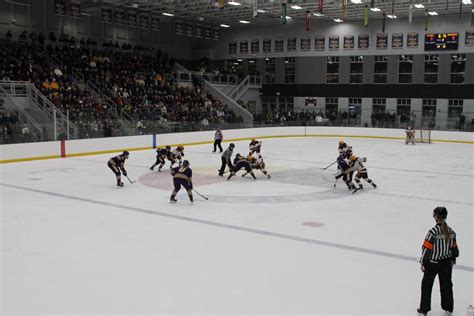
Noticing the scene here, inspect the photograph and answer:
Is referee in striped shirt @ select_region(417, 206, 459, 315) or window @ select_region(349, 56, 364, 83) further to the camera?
window @ select_region(349, 56, 364, 83)

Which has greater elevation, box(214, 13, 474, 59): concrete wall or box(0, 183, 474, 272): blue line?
box(214, 13, 474, 59): concrete wall

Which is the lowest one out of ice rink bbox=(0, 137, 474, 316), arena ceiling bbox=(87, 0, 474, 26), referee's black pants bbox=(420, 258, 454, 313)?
ice rink bbox=(0, 137, 474, 316)

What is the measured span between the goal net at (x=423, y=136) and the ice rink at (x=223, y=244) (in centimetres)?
1260

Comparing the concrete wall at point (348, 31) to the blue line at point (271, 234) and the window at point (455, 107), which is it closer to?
the window at point (455, 107)

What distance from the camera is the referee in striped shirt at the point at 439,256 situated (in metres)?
4.84

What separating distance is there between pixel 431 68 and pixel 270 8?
11717 millimetres

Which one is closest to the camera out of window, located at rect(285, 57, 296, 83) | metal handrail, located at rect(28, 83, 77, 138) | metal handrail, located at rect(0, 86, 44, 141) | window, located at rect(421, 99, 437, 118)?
metal handrail, located at rect(0, 86, 44, 141)

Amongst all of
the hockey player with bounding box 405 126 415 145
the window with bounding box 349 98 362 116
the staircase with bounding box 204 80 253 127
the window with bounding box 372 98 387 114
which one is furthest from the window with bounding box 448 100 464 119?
the staircase with bounding box 204 80 253 127

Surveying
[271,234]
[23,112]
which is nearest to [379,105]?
[23,112]

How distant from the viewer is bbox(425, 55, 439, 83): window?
33250 mm

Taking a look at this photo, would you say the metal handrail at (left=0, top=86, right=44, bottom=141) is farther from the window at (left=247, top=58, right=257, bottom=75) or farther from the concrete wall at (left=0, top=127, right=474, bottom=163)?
the window at (left=247, top=58, right=257, bottom=75)

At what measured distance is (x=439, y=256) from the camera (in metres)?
4.86

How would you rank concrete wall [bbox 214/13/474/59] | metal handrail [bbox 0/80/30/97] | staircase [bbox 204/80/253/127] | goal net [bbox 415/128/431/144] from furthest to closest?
staircase [bbox 204/80/253/127] → concrete wall [bbox 214/13/474/59] → goal net [bbox 415/128/431/144] → metal handrail [bbox 0/80/30/97]

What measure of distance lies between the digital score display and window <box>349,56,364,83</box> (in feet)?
15.4
